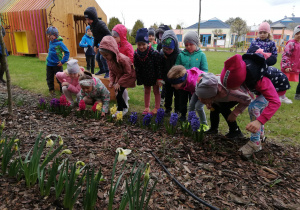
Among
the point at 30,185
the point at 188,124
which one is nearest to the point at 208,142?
the point at 188,124

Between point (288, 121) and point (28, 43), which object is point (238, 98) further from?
point (28, 43)

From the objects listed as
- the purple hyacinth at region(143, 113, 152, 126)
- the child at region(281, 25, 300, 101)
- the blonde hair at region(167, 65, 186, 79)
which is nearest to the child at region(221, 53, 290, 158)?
the blonde hair at region(167, 65, 186, 79)

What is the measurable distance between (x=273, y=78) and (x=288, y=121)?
1.84 m

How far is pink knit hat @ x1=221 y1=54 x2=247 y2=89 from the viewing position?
1.89 m

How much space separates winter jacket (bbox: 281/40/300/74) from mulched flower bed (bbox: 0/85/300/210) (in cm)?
285

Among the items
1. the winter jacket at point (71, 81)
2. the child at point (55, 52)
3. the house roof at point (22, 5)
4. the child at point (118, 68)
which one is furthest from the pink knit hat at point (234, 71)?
the house roof at point (22, 5)

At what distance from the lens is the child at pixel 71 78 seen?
3.92 meters

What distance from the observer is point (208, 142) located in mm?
2619

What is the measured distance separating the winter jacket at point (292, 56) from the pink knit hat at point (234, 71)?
3.69 m

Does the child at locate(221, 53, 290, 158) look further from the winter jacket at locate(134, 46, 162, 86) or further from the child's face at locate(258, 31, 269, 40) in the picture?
the child's face at locate(258, 31, 269, 40)

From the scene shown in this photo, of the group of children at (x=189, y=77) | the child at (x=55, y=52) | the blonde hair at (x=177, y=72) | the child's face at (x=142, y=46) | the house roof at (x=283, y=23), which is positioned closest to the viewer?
the group of children at (x=189, y=77)

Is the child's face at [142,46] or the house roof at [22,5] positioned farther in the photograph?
the house roof at [22,5]

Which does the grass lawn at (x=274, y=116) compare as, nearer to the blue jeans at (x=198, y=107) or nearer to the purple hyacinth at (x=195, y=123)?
the blue jeans at (x=198, y=107)

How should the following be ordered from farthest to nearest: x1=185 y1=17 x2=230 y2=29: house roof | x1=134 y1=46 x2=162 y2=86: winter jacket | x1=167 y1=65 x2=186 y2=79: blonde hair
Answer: x1=185 y1=17 x2=230 y2=29: house roof < x1=134 y1=46 x2=162 y2=86: winter jacket < x1=167 y1=65 x2=186 y2=79: blonde hair
